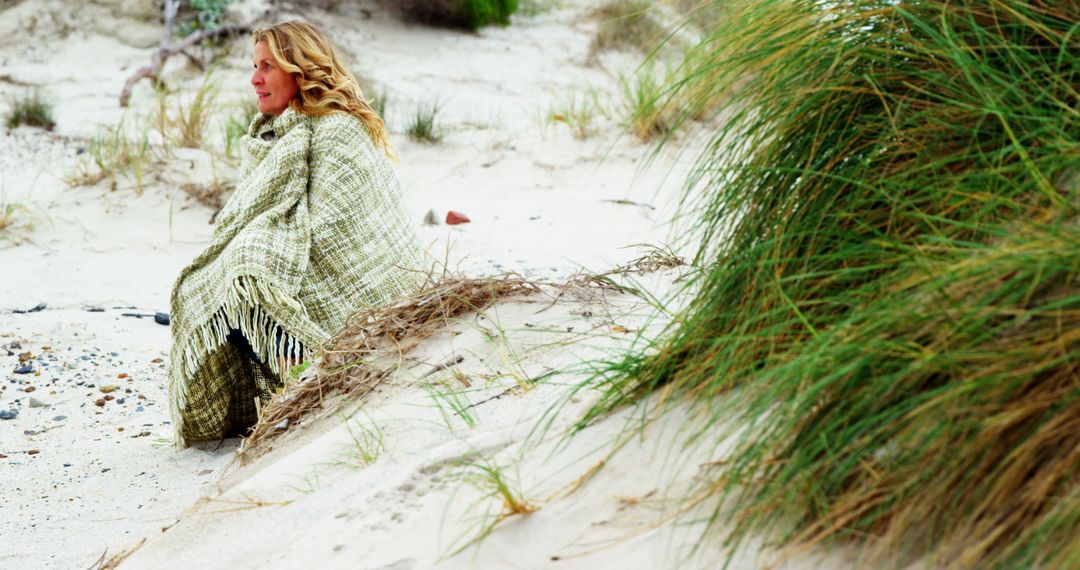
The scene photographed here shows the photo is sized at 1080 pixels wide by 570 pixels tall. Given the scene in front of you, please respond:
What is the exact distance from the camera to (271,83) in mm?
4098

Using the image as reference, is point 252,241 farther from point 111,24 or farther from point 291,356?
point 111,24

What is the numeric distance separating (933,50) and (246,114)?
5.94 metres

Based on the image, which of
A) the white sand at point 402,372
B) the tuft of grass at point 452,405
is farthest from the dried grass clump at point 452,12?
the tuft of grass at point 452,405

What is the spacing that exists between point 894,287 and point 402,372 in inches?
62.0

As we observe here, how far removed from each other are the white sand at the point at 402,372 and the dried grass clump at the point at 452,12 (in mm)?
140

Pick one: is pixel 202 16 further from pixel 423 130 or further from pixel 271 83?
pixel 271 83

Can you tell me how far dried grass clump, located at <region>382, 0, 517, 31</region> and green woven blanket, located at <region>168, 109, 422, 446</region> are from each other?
19.0ft

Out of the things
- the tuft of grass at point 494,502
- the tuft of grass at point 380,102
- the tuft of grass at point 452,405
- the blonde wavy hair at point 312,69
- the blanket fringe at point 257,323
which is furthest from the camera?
the tuft of grass at point 380,102

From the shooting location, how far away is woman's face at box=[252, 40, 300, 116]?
4078 millimetres

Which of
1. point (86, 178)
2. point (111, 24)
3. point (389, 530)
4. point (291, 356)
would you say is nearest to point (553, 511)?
point (389, 530)

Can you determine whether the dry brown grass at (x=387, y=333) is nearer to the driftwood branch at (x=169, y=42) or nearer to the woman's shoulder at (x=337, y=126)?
the woman's shoulder at (x=337, y=126)

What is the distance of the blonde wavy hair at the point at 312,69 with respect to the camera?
13.3 ft

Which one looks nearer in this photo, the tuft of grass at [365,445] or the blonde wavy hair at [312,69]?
the tuft of grass at [365,445]

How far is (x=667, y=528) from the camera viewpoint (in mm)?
1926
